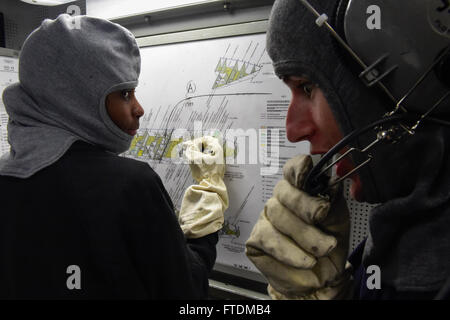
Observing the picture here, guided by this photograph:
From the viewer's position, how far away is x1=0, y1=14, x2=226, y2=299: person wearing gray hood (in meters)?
0.65

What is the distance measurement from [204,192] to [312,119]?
0.53 m

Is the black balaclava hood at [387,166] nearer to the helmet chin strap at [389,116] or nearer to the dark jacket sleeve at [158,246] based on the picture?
the helmet chin strap at [389,116]

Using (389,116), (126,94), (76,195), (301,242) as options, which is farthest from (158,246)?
(389,116)

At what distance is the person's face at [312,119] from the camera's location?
59cm

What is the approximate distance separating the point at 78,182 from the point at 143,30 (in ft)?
2.80

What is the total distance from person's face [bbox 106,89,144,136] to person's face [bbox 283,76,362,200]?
1.60 feet

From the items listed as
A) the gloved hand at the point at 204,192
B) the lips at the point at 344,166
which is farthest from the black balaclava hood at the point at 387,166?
the gloved hand at the point at 204,192
